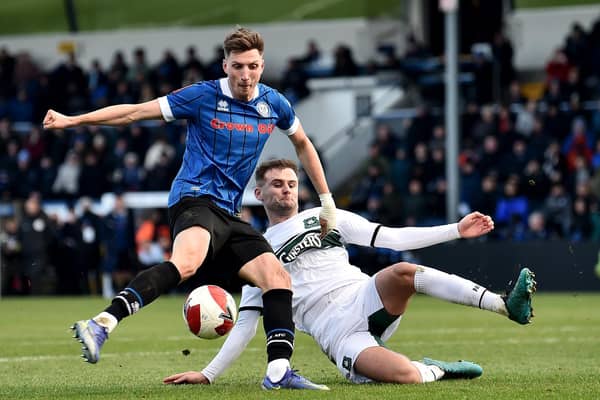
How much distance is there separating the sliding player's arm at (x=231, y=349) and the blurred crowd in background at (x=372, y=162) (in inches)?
495

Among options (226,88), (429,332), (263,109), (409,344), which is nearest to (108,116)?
(226,88)

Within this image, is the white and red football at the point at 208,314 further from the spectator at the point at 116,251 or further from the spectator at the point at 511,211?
the spectator at the point at 116,251

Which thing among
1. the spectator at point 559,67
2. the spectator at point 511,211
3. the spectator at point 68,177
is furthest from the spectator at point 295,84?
the spectator at point 511,211

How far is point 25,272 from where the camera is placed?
889 inches

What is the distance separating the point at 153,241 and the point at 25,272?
2.30 m

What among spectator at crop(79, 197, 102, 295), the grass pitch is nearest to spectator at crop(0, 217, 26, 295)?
spectator at crop(79, 197, 102, 295)

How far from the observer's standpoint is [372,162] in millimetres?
22125

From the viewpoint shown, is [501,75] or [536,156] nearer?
[536,156]

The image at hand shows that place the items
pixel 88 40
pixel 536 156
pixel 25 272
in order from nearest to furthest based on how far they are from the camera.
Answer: pixel 536 156 → pixel 25 272 → pixel 88 40

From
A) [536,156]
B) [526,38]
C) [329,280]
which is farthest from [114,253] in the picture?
[329,280]

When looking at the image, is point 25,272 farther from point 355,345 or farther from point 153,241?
point 355,345

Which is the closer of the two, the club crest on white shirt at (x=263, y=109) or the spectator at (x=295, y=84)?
the club crest on white shirt at (x=263, y=109)

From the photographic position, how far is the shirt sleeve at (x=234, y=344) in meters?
7.74

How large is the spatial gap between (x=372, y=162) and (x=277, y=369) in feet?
49.6
